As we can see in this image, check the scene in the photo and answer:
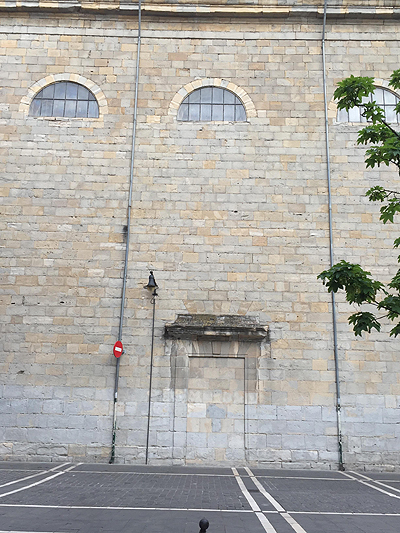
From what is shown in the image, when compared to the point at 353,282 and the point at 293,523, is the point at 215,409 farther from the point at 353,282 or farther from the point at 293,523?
the point at 353,282

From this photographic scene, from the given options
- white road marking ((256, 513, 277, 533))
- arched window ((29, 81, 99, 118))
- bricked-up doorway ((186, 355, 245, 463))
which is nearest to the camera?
white road marking ((256, 513, 277, 533))

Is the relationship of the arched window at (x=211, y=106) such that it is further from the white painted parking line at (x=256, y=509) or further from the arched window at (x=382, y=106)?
the white painted parking line at (x=256, y=509)

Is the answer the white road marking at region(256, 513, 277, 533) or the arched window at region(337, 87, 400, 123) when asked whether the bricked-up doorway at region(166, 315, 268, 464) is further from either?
the arched window at region(337, 87, 400, 123)

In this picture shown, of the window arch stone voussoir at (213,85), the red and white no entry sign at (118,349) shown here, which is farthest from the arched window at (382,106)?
the red and white no entry sign at (118,349)

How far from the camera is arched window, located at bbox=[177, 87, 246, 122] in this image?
14.6 meters

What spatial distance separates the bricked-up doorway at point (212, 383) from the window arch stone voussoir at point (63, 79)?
6.72 m

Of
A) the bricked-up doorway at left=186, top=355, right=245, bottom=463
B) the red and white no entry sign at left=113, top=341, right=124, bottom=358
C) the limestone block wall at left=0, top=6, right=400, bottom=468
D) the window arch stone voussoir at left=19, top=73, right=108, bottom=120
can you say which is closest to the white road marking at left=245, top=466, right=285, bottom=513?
the bricked-up doorway at left=186, top=355, right=245, bottom=463

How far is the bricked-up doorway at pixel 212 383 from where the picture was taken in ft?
40.9

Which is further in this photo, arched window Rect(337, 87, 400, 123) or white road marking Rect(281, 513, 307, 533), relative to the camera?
arched window Rect(337, 87, 400, 123)

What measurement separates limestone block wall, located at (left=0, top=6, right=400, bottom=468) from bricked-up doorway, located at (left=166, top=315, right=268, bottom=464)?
78 mm

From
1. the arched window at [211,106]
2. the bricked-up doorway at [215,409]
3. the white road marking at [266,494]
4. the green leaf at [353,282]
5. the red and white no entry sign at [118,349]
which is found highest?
the arched window at [211,106]

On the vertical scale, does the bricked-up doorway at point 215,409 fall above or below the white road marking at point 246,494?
above

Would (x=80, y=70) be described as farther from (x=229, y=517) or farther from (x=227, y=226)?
(x=229, y=517)

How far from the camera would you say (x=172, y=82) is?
1473 centimetres
